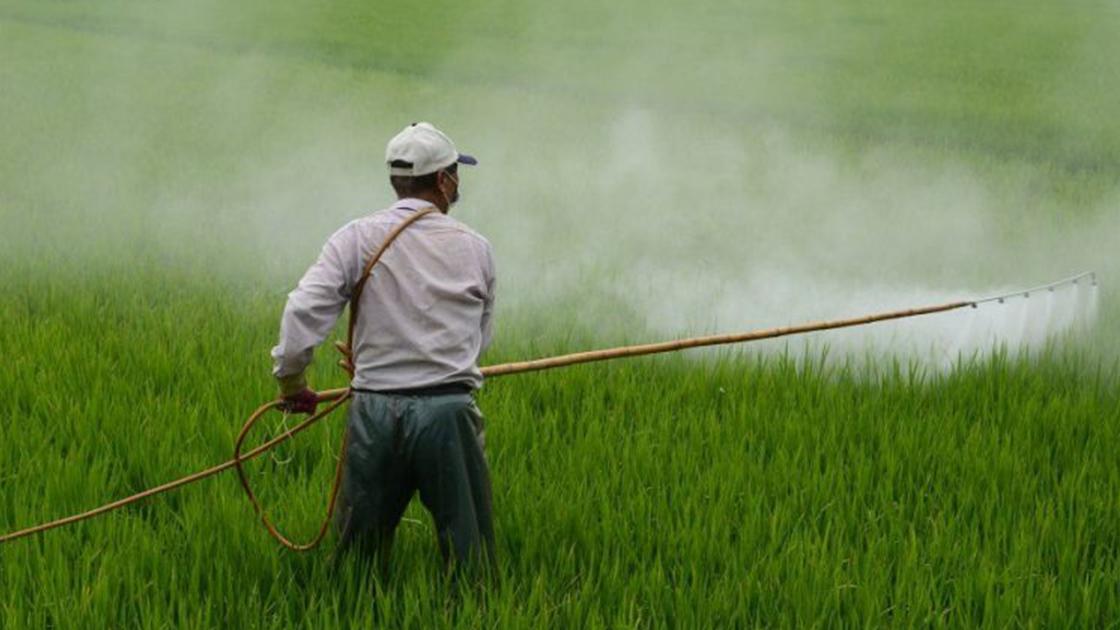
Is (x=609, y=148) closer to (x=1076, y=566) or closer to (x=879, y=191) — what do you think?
(x=879, y=191)

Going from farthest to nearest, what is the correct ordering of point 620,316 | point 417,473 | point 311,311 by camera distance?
point 620,316, point 417,473, point 311,311

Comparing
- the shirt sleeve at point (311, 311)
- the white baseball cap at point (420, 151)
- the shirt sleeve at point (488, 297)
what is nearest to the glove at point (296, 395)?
the shirt sleeve at point (311, 311)

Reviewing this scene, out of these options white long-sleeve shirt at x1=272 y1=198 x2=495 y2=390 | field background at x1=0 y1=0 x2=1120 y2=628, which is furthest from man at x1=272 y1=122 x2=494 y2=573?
field background at x1=0 y1=0 x2=1120 y2=628

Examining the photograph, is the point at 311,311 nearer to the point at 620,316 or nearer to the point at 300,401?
the point at 300,401

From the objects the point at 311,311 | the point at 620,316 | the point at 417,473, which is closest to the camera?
the point at 311,311

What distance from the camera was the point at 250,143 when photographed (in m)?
10.6

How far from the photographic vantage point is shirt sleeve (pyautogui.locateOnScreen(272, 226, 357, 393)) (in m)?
2.61

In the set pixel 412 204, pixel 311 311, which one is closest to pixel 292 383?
pixel 311 311

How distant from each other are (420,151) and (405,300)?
0.31 metres

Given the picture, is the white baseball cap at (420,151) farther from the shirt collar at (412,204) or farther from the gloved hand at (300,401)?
the gloved hand at (300,401)

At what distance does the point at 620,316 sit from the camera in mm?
5863

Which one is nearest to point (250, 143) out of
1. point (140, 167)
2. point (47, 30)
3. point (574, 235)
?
point (140, 167)

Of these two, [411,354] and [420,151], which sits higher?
[420,151]

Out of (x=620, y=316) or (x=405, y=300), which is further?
(x=620, y=316)
